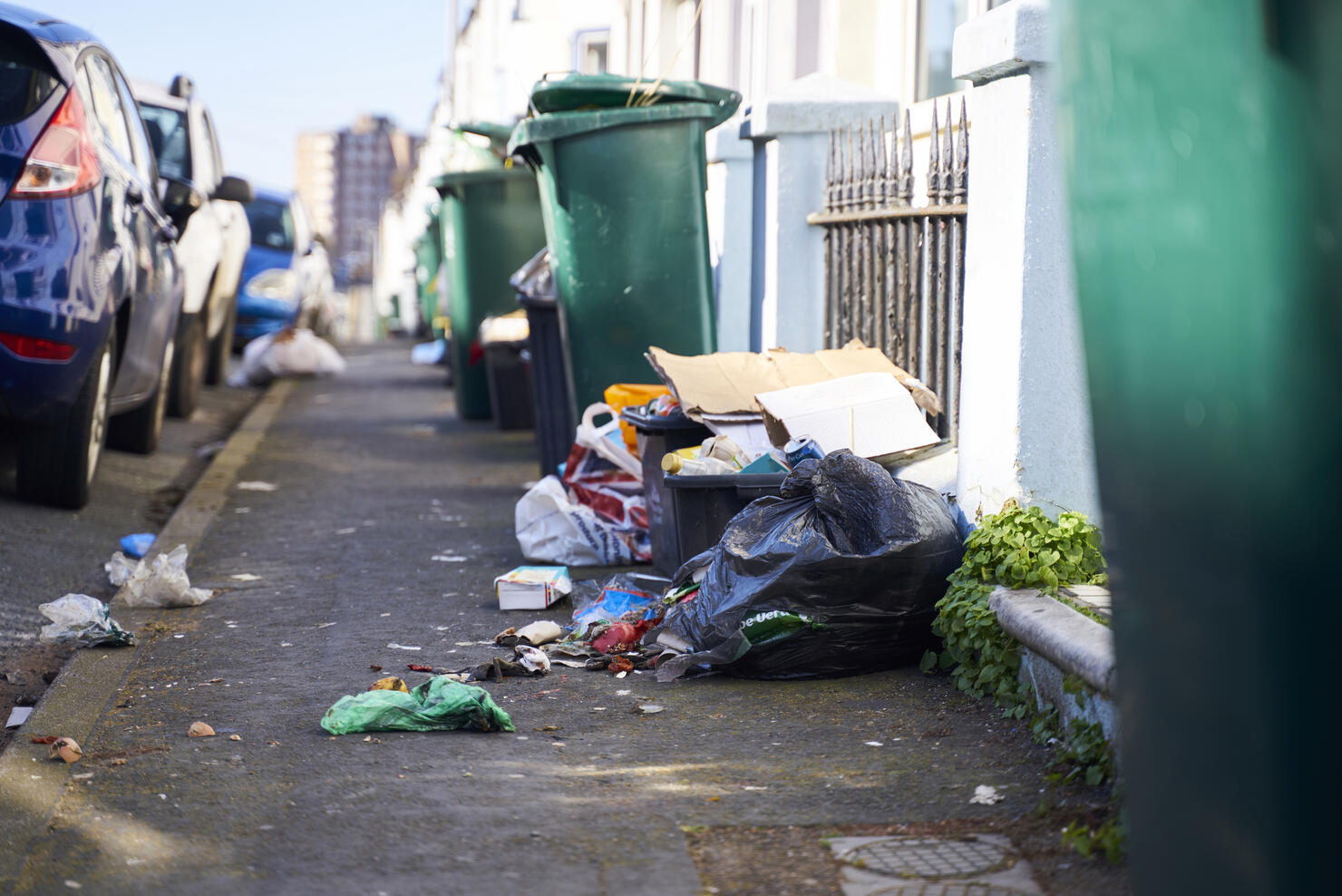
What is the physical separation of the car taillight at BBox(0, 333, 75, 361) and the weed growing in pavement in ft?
11.5

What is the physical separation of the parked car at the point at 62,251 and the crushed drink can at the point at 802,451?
9.48 ft

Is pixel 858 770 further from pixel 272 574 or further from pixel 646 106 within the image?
pixel 646 106

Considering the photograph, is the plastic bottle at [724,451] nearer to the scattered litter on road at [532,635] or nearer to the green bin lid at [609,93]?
the scattered litter on road at [532,635]

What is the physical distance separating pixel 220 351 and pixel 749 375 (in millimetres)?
9017

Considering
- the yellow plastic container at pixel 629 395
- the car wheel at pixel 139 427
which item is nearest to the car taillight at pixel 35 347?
the yellow plastic container at pixel 629 395

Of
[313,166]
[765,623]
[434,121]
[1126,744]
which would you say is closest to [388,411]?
[765,623]

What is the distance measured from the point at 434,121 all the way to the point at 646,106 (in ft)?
122

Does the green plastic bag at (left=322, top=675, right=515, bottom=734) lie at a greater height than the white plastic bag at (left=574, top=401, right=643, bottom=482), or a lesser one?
lesser

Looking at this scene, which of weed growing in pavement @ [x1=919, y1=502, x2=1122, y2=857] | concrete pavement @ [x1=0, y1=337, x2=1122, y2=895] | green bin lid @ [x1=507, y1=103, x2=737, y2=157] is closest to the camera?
concrete pavement @ [x1=0, y1=337, x2=1122, y2=895]

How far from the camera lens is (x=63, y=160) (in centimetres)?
521

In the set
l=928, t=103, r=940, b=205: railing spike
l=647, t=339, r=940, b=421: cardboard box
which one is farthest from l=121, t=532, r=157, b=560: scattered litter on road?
l=928, t=103, r=940, b=205: railing spike

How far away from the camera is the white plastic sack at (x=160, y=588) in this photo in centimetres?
453

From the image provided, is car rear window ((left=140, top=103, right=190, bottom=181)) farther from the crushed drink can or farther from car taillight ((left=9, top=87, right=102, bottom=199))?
the crushed drink can

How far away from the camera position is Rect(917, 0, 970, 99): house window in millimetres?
6461
